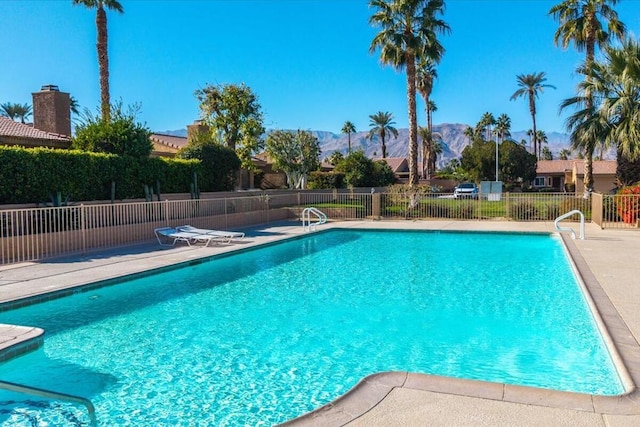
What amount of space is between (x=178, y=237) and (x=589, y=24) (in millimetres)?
21982

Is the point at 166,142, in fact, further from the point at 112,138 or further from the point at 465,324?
the point at 465,324

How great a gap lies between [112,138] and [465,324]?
16208 millimetres

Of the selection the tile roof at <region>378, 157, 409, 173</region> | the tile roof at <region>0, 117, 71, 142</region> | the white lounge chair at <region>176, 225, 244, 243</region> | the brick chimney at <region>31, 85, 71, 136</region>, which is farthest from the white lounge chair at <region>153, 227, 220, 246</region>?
the tile roof at <region>378, 157, 409, 173</region>

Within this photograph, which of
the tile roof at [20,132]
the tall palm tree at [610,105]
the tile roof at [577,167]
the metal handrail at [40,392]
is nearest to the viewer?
the metal handrail at [40,392]

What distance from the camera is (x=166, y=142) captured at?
116 ft

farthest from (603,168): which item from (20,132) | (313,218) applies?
(20,132)

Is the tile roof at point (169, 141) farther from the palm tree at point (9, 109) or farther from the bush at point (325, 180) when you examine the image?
the palm tree at point (9, 109)

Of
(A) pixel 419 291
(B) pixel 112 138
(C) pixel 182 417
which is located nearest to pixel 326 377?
(C) pixel 182 417

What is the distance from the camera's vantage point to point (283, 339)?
7.15 meters

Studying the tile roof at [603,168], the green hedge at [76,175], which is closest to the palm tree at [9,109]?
the green hedge at [76,175]

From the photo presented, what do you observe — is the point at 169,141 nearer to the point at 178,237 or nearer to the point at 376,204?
the point at 376,204

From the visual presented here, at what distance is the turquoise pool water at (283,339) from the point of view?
5137mm

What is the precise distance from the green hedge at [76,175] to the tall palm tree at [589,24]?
64.2 ft

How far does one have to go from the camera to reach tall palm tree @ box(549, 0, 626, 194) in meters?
24.6
